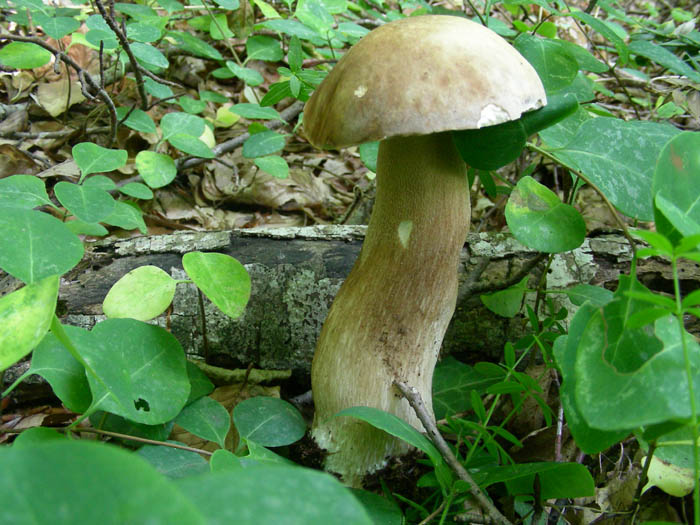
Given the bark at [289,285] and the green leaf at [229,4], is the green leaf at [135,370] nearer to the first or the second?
the bark at [289,285]

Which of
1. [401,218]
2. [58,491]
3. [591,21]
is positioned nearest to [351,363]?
[401,218]

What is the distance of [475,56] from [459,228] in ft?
1.37

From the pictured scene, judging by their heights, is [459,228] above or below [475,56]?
below

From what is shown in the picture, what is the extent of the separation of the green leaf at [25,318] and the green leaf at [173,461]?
33cm

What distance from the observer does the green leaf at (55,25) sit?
1.66m

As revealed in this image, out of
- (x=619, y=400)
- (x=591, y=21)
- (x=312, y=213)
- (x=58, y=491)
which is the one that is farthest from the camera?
(x=312, y=213)

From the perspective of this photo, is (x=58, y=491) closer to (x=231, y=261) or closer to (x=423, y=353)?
(x=231, y=261)

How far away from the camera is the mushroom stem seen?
45.2 inches

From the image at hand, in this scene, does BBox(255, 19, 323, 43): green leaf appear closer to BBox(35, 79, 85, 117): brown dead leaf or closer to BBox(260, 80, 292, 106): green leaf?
BBox(260, 80, 292, 106): green leaf

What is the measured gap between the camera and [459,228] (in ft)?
3.92

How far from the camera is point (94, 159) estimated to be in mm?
1386

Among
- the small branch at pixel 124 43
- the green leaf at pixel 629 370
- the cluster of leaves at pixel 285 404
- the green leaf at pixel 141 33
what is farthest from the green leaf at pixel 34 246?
the green leaf at pixel 141 33

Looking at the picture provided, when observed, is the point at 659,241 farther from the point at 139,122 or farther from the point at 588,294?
the point at 139,122

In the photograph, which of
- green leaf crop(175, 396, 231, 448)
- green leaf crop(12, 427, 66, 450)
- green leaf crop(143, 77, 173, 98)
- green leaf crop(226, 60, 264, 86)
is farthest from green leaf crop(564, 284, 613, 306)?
green leaf crop(143, 77, 173, 98)
